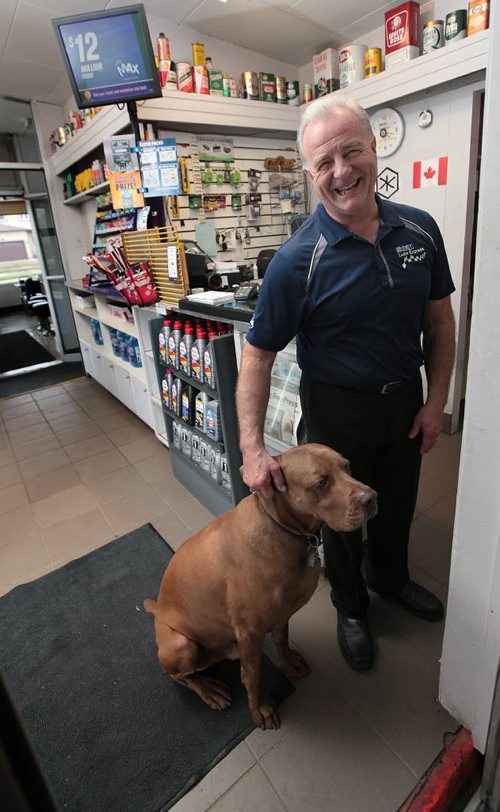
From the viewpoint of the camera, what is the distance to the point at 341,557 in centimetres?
173

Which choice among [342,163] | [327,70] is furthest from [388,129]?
[342,163]

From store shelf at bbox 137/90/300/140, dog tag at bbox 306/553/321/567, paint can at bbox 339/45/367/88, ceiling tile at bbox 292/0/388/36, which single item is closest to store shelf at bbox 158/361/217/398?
dog tag at bbox 306/553/321/567

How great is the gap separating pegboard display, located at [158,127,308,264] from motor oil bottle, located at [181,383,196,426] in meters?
1.95

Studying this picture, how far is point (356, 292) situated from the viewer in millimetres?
1331

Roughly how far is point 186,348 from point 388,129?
2736mm

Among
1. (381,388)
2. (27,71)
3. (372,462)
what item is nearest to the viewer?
(381,388)

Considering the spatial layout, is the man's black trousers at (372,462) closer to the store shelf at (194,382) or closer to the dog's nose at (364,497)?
the dog's nose at (364,497)

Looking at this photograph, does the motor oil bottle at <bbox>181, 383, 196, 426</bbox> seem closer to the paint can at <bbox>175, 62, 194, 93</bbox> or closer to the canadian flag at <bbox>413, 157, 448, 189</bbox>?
the canadian flag at <bbox>413, 157, 448, 189</bbox>

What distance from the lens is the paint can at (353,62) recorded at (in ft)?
12.3

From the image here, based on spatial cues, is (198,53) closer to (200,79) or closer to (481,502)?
(200,79)

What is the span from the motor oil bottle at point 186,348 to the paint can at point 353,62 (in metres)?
2.90

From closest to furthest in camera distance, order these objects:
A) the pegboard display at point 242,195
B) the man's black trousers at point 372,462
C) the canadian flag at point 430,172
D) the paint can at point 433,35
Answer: the man's black trousers at point 372,462 < the paint can at point 433,35 < the canadian flag at point 430,172 < the pegboard display at point 242,195

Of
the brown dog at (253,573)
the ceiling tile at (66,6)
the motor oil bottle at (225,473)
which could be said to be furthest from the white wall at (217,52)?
the brown dog at (253,573)

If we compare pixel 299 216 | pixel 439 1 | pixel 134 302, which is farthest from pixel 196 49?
pixel 134 302
